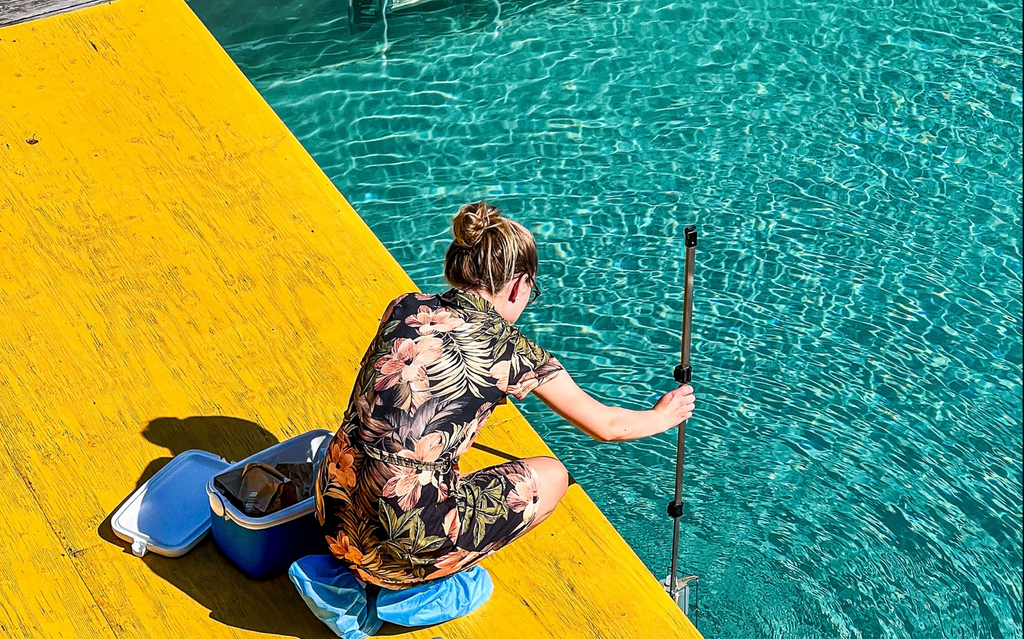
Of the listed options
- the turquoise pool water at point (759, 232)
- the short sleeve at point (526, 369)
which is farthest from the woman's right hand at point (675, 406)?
the turquoise pool water at point (759, 232)

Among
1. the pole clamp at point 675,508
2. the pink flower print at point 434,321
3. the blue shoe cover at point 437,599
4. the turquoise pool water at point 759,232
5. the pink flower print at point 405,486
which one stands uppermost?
the pink flower print at point 434,321

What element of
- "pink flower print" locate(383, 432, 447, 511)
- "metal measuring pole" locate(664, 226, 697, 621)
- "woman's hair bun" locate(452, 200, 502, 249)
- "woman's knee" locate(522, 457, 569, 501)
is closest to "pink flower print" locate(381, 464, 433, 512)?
"pink flower print" locate(383, 432, 447, 511)

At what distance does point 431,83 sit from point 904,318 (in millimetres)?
2783

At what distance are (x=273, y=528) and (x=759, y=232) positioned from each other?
3.32 m

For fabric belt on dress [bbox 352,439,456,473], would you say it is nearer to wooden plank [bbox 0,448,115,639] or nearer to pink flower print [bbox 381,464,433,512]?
pink flower print [bbox 381,464,433,512]

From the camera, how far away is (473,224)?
267cm

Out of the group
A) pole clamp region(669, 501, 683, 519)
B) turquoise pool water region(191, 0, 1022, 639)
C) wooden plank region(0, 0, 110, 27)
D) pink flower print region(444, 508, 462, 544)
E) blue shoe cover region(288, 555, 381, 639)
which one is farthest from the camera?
wooden plank region(0, 0, 110, 27)

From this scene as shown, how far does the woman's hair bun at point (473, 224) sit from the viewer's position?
267 centimetres

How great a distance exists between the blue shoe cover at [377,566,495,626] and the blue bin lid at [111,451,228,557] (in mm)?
607

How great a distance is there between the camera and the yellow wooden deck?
3.03m

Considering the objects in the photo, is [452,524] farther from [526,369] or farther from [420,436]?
[526,369]

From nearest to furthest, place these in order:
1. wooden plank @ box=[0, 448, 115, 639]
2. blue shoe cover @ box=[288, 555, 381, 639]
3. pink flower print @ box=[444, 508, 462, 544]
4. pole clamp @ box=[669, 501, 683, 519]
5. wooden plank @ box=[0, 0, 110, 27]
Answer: pink flower print @ box=[444, 508, 462, 544] → blue shoe cover @ box=[288, 555, 381, 639] → wooden plank @ box=[0, 448, 115, 639] → pole clamp @ box=[669, 501, 683, 519] → wooden plank @ box=[0, 0, 110, 27]

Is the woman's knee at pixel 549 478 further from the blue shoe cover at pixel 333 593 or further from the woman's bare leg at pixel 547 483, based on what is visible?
the blue shoe cover at pixel 333 593

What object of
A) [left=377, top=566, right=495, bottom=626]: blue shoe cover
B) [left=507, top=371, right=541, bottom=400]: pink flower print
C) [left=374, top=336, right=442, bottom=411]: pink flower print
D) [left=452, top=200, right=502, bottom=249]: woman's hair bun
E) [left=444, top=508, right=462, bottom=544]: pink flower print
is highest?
[left=452, top=200, right=502, bottom=249]: woman's hair bun
